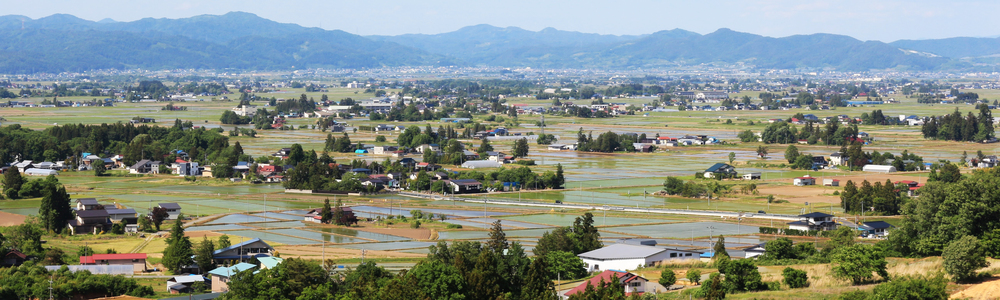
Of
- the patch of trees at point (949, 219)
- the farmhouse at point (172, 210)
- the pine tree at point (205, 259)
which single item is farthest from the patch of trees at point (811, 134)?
the pine tree at point (205, 259)

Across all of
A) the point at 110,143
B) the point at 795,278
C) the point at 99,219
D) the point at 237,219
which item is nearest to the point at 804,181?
the point at 795,278

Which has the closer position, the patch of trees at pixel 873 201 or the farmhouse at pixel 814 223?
the farmhouse at pixel 814 223

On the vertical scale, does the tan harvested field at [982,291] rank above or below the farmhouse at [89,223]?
above

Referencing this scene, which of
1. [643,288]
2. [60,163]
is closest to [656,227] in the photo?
[643,288]

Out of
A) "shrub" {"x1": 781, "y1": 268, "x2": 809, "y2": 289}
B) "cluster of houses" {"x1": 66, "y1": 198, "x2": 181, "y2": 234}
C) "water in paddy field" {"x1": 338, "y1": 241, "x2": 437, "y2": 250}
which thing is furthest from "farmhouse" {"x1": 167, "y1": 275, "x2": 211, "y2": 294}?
"shrub" {"x1": 781, "y1": 268, "x2": 809, "y2": 289}

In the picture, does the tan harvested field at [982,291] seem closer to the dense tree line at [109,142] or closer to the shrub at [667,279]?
the shrub at [667,279]

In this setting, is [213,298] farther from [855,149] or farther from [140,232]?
[855,149]

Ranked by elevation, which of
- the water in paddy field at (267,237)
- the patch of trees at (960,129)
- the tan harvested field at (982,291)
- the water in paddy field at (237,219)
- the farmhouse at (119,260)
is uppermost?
the patch of trees at (960,129)
